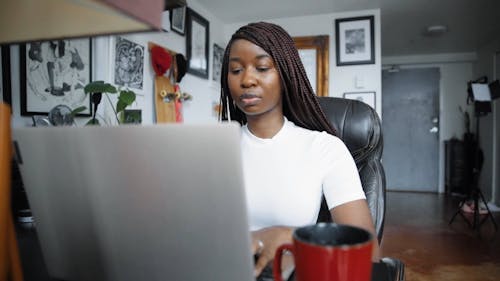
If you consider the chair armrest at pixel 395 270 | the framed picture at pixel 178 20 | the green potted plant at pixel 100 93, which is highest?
the framed picture at pixel 178 20

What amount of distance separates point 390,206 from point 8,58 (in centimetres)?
449

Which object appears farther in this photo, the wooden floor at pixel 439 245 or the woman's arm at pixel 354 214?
the wooden floor at pixel 439 245

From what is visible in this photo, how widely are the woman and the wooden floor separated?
1.86 meters

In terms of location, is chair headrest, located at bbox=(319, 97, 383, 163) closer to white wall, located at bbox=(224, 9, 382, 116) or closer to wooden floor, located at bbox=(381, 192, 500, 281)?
wooden floor, located at bbox=(381, 192, 500, 281)

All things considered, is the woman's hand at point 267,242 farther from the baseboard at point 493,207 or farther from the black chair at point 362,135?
the baseboard at point 493,207

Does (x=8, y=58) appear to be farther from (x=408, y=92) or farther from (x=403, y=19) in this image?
(x=408, y=92)

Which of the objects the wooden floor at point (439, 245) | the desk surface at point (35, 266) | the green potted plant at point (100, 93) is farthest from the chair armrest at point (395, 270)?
the wooden floor at point (439, 245)

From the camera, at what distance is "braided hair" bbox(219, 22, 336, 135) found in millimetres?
882

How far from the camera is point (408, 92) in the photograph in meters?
5.94

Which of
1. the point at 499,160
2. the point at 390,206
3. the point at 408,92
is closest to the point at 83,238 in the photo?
the point at 390,206

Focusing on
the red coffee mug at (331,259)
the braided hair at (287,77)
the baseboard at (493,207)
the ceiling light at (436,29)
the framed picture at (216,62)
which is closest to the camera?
the red coffee mug at (331,259)

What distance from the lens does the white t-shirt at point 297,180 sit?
834 millimetres

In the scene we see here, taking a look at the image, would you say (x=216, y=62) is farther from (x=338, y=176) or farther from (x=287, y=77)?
(x=338, y=176)

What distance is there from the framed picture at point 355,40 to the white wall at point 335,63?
0.04 m
